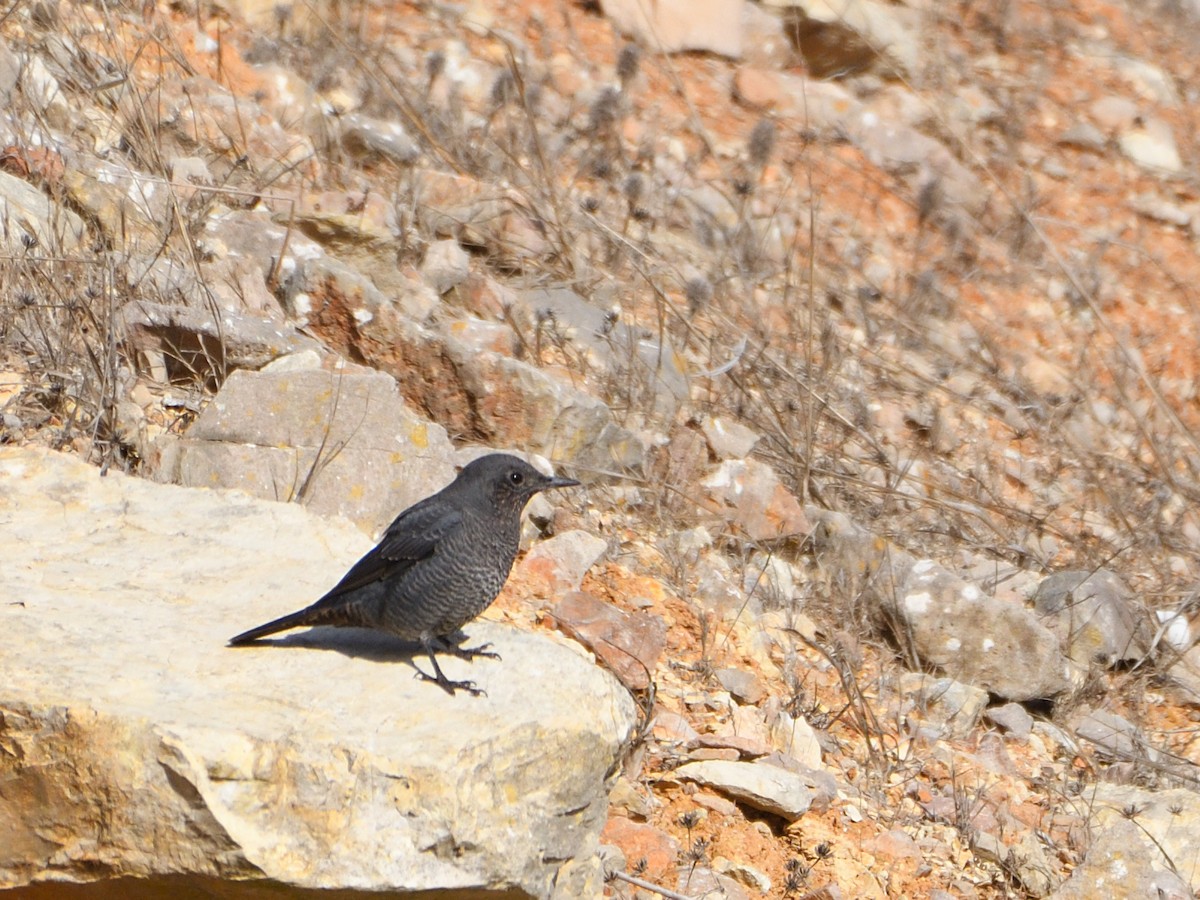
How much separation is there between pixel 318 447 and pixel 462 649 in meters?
1.44

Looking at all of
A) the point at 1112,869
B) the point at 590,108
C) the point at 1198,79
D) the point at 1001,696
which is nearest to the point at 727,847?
the point at 1112,869

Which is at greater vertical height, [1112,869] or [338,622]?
[338,622]

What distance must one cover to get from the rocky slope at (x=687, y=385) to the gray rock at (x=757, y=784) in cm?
1

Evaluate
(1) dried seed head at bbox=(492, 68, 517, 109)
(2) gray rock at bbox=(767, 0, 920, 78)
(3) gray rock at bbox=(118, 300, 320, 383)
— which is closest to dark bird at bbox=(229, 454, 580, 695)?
(3) gray rock at bbox=(118, 300, 320, 383)

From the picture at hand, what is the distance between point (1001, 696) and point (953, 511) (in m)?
1.31

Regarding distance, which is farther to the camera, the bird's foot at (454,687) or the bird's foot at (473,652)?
the bird's foot at (473,652)

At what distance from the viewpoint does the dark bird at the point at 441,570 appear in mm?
3605

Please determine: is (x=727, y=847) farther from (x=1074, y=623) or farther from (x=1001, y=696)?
(x=1074, y=623)

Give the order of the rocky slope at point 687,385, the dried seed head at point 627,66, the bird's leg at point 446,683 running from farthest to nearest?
the dried seed head at point 627,66
the rocky slope at point 687,385
the bird's leg at point 446,683

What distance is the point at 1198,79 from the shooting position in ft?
37.8

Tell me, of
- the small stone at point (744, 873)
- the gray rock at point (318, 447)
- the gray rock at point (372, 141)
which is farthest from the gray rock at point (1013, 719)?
the gray rock at point (372, 141)

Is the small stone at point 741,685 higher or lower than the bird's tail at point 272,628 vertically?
lower

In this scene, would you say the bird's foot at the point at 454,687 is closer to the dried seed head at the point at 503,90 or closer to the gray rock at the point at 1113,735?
the gray rock at the point at 1113,735

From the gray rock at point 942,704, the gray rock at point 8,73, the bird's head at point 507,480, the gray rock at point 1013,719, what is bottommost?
the gray rock at point 1013,719
